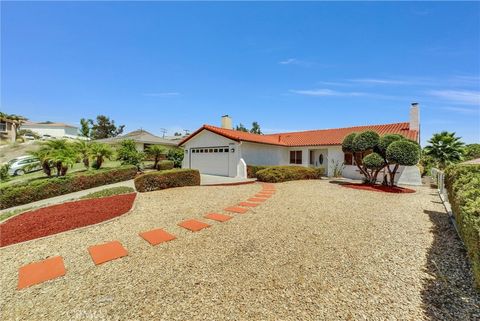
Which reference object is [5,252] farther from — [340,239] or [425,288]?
[425,288]

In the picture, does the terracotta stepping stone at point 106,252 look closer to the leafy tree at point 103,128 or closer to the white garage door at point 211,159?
the white garage door at point 211,159

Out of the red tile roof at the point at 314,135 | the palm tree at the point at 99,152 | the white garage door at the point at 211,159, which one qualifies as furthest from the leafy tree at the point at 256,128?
the palm tree at the point at 99,152

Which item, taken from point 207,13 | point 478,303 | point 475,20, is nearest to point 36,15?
point 207,13

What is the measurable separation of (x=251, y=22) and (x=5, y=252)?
1197 cm

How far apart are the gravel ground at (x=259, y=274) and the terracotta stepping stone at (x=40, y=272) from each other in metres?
0.10

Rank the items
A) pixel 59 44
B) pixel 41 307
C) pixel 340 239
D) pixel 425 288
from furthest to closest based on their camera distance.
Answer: pixel 59 44, pixel 340 239, pixel 425 288, pixel 41 307

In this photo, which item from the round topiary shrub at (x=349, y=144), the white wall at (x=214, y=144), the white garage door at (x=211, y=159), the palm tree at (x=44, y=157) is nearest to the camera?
the palm tree at (x=44, y=157)

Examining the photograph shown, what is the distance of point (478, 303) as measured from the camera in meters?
2.87

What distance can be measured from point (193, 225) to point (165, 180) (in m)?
5.70

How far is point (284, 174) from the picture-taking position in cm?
1495

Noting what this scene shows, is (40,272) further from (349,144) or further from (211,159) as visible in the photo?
(211,159)

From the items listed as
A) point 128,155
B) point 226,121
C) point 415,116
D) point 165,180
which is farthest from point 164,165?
point 415,116

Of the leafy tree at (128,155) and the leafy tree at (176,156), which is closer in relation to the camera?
the leafy tree at (128,155)

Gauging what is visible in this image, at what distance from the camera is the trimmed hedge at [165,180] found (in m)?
10.2
